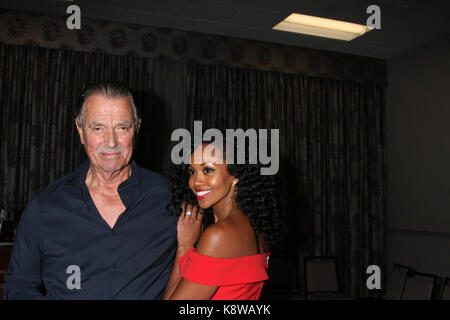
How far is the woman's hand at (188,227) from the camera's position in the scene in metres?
1.63

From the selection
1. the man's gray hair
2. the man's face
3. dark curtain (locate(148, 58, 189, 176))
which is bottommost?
the man's face

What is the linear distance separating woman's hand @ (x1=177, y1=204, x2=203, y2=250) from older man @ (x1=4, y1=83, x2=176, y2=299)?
3 centimetres

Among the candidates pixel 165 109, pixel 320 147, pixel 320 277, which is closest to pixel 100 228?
pixel 165 109

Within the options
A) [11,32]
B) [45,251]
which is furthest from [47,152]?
[45,251]

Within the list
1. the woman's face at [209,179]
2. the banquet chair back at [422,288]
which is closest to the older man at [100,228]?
the woman's face at [209,179]

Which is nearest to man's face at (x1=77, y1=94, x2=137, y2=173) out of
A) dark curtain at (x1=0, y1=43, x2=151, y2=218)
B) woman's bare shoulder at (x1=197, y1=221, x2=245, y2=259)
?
woman's bare shoulder at (x1=197, y1=221, x2=245, y2=259)

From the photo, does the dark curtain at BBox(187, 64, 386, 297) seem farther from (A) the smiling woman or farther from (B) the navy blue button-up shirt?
(B) the navy blue button-up shirt

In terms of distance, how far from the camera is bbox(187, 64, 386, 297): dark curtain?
523cm

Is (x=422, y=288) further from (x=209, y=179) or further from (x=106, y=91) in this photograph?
(x=106, y=91)

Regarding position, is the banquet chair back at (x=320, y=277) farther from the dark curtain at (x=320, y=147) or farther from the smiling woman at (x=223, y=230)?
the smiling woman at (x=223, y=230)

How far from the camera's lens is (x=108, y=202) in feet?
5.28
